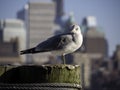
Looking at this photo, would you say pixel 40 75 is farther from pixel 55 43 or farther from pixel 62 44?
pixel 62 44

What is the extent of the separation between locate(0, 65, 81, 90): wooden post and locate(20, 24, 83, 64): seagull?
A: 0.84 meters

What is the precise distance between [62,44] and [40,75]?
1841 millimetres

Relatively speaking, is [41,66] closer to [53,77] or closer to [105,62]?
[53,77]

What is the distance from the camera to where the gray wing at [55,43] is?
806 cm

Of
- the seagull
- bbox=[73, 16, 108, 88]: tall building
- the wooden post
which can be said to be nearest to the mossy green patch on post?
the wooden post

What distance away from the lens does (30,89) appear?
692cm

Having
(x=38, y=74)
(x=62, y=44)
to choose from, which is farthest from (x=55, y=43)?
(x=38, y=74)

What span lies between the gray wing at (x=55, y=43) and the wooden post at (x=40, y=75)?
2.75 feet

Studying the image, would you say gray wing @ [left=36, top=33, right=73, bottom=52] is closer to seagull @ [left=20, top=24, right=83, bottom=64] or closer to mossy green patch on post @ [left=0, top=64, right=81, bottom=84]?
seagull @ [left=20, top=24, right=83, bottom=64]

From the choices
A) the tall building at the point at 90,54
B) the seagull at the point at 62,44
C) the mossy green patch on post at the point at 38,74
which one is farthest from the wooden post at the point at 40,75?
the tall building at the point at 90,54

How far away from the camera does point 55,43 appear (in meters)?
8.23

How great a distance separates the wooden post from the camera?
6996mm

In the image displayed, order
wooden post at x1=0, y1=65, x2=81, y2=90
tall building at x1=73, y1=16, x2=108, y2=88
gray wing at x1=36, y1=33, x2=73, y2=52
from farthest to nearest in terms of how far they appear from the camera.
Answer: tall building at x1=73, y1=16, x2=108, y2=88
gray wing at x1=36, y1=33, x2=73, y2=52
wooden post at x1=0, y1=65, x2=81, y2=90

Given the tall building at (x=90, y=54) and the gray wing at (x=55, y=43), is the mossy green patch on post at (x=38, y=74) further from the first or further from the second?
the tall building at (x=90, y=54)
